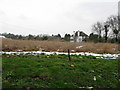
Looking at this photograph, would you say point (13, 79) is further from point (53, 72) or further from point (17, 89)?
point (53, 72)

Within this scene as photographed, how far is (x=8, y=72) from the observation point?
515 centimetres

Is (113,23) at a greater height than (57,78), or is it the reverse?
(113,23)

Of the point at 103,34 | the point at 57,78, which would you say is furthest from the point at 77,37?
the point at 57,78

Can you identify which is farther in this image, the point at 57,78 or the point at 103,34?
the point at 103,34

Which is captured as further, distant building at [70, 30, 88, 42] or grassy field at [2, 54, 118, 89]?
distant building at [70, 30, 88, 42]

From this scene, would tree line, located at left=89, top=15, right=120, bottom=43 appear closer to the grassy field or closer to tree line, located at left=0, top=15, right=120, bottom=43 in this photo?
→ tree line, located at left=0, top=15, right=120, bottom=43

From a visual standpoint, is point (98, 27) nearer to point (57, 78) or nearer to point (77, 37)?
point (77, 37)

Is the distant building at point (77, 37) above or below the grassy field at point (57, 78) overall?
above

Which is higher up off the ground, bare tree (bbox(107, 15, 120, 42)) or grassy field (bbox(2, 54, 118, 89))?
bare tree (bbox(107, 15, 120, 42))

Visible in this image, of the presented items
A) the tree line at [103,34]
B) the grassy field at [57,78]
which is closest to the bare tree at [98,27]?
the tree line at [103,34]

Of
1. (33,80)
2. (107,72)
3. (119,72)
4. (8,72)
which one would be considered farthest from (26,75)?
A: (119,72)

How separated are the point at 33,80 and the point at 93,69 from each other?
293cm

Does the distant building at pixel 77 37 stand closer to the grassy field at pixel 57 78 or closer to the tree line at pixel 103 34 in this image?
the tree line at pixel 103 34

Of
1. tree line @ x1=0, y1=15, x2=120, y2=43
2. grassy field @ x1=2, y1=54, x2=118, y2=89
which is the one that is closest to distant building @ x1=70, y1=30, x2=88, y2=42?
tree line @ x1=0, y1=15, x2=120, y2=43
